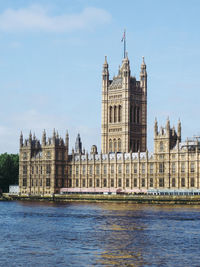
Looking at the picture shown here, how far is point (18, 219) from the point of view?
95875mm

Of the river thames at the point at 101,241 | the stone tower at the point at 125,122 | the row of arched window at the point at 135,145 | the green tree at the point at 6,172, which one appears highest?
the stone tower at the point at 125,122

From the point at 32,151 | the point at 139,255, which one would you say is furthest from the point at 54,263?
the point at 32,151

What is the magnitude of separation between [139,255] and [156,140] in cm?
10442

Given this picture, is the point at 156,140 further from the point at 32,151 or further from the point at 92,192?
the point at 32,151

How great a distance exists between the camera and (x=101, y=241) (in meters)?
65.2

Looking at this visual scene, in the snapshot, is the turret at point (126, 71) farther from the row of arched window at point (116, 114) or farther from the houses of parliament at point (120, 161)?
the row of arched window at point (116, 114)

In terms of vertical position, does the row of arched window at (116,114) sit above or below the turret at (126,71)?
below

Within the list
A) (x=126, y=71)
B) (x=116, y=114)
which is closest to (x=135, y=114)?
(x=116, y=114)

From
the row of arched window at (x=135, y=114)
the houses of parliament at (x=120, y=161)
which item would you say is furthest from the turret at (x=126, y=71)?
the row of arched window at (x=135, y=114)

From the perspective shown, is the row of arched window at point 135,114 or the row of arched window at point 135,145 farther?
the row of arched window at point 135,114

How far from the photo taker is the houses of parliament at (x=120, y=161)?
154 m

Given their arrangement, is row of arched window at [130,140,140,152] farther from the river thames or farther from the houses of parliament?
the river thames

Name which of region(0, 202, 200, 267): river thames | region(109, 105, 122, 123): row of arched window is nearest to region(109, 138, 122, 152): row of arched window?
region(109, 105, 122, 123): row of arched window

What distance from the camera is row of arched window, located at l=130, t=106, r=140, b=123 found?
196 metres
